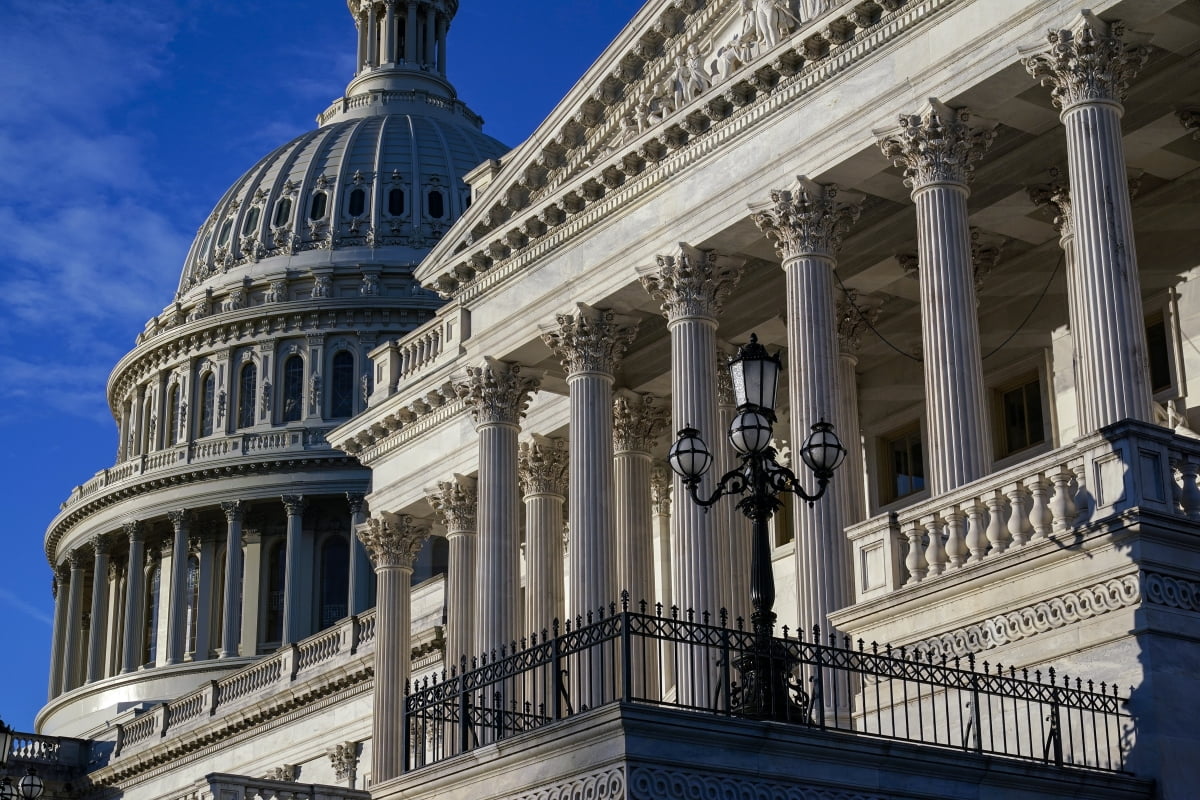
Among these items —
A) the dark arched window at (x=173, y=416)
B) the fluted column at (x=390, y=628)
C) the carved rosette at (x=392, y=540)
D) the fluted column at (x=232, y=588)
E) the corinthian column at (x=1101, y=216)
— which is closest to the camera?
the corinthian column at (x=1101, y=216)

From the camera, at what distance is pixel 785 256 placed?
116 feet

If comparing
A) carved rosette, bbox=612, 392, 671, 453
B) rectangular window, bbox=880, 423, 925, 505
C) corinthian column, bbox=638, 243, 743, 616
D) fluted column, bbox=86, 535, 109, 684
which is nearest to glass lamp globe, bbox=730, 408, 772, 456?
corinthian column, bbox=638, 243, 743, 616

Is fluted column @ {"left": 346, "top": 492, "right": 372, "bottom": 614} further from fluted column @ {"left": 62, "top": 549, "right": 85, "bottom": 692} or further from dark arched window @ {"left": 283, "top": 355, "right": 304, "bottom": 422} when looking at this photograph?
fluted column @ {"left": 62, "top": 549, "right": 85, "bottom": 692}

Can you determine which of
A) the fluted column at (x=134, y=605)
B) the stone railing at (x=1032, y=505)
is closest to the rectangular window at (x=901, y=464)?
the stone railing at (x=1032, y=505)

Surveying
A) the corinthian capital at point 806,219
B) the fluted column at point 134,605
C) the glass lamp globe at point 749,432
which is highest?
the fluted column at point 134,605

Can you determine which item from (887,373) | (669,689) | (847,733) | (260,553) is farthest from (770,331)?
(260,553)

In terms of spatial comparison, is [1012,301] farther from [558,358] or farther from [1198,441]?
[1198,441]

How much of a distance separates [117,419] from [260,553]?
19020 millimetres

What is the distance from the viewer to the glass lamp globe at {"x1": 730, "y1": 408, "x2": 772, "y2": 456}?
21875 mm

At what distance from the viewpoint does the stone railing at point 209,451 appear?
99.6 meters

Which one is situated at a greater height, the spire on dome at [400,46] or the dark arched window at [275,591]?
the spire on dome at [400,46]

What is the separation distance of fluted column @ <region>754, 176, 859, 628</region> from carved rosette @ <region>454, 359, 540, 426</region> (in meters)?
9.01

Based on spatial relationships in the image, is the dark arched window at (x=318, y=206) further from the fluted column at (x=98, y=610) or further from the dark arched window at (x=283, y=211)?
the fluted column at (x=98, y=610)

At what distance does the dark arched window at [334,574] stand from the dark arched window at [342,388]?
642cm
